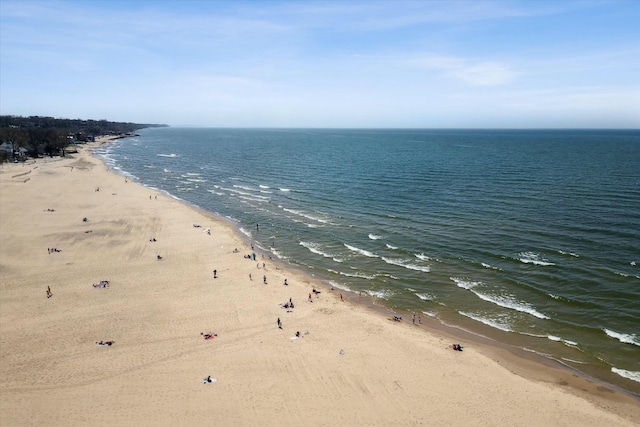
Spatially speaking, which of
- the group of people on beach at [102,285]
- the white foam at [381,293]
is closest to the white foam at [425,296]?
the white foam at [381,293]

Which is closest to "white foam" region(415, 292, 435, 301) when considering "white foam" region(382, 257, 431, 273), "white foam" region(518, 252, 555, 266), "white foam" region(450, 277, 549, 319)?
"white foam" region(450, 277, 549, 319)

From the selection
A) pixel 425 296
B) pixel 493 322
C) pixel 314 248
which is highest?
pixel 314 248

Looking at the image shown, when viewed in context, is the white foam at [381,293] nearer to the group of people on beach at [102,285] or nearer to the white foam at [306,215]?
the white foam at [306,215]

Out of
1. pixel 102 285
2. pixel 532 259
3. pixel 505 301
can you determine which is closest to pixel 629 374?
pixel 505 301

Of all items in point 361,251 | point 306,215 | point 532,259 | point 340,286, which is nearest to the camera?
point 340,286

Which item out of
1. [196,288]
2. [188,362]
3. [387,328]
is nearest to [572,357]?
[387,328]

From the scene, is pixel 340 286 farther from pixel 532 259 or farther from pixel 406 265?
→ pixel 532 259

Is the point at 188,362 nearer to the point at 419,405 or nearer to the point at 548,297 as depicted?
the point at 419,405
